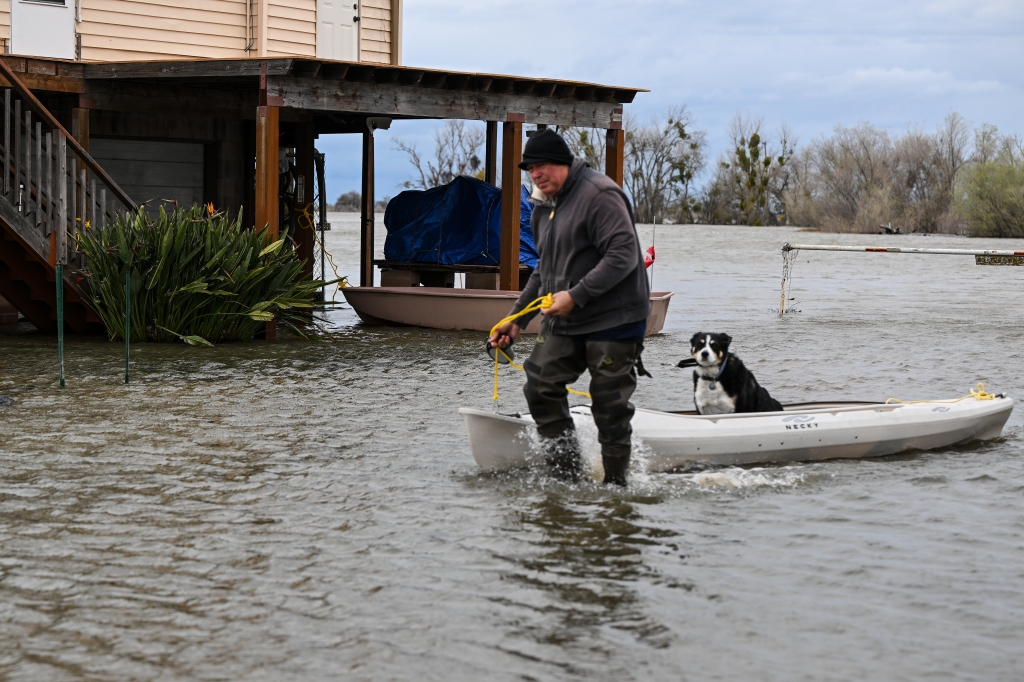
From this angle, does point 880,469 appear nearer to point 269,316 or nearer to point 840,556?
point 840,556

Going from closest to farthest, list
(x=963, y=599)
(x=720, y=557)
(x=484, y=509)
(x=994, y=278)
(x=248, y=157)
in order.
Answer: (x=963, y=599) → (x=720, y=557) → (x=484, y=509) → (x=248, y=157) → (x=994, y=278)

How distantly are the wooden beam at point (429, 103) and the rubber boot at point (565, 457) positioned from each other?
29.8 feet

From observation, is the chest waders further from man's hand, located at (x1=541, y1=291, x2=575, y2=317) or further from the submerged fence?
the submerged fence

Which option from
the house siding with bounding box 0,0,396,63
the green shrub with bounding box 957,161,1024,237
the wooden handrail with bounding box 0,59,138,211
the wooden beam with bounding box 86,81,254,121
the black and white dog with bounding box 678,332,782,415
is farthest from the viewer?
the green shrub with bounding box 957,161,1024,237

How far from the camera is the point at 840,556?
597 cm

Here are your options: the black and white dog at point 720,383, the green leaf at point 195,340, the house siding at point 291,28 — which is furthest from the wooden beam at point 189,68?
the black and white dog at point 720,383

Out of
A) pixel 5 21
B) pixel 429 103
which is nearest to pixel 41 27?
pixel 5 21

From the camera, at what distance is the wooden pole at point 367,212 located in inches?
814

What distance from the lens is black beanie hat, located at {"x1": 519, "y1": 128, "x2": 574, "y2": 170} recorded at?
22.0ft

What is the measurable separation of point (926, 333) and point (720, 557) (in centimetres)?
1280

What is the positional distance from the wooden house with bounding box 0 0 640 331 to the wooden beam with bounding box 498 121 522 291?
19 mm

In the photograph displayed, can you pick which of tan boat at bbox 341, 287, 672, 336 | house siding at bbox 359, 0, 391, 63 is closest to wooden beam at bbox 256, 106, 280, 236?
tan boat at bbox 341, 287, 672, 336

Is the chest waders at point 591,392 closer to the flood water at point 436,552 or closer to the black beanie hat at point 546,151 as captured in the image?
the flood water at point 436,552

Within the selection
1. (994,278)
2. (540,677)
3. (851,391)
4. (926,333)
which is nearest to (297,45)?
(926,333)
